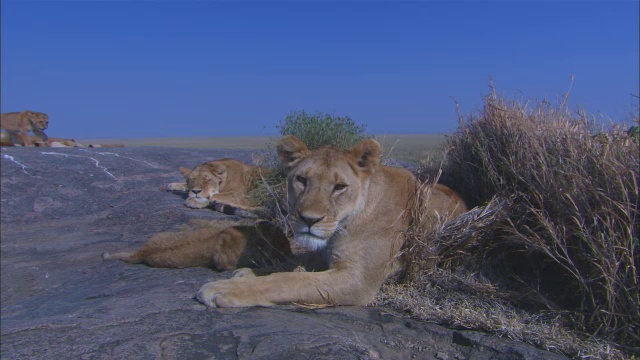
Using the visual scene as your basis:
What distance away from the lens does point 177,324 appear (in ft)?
14.1

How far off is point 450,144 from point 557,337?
3.17 meters

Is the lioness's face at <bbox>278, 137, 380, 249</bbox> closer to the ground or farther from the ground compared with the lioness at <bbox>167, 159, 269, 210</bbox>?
farther from the ground

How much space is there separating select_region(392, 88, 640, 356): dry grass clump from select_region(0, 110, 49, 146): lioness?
17.1 meters

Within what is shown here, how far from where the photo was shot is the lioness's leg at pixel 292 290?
4.74 metres

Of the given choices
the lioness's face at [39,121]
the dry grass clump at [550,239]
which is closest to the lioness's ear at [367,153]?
the dry grass clump at [550,239]

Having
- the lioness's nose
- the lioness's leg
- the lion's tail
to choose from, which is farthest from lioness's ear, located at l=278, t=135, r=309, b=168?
the lion's tail

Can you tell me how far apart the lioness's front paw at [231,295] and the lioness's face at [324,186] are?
0.59 meters

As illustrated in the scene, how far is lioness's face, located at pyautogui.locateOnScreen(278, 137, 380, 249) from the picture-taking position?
15.4 feet

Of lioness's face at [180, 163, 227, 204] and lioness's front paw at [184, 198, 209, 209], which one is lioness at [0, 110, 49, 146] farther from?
lioness's front paw at [184, 198, 209, 209]

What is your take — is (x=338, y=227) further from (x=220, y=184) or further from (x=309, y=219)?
(x=220, y=184)

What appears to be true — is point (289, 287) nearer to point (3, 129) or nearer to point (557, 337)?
point (557, 337)

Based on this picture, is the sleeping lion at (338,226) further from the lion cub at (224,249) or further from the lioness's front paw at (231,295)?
the lion cub at (224,249)

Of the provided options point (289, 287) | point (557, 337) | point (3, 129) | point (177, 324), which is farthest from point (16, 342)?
point (3, 129)

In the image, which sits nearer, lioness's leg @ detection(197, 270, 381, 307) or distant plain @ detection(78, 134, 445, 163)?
lioness's leg @ detection(197, 270, 381, 307)
